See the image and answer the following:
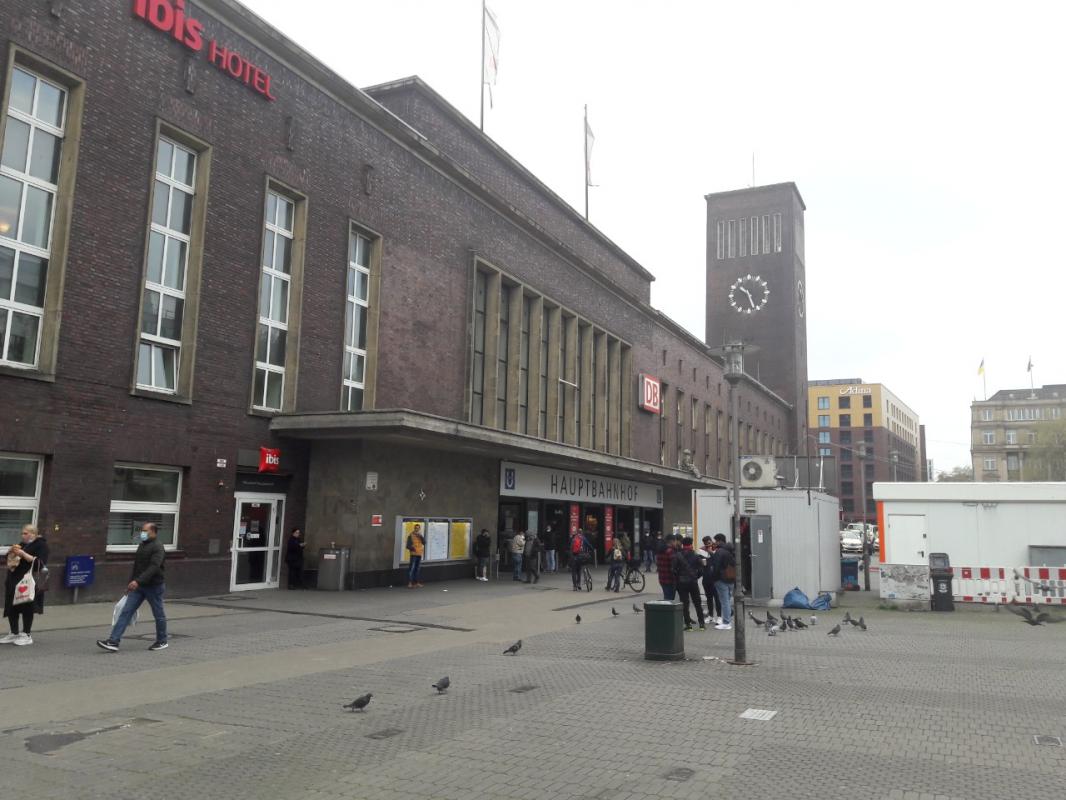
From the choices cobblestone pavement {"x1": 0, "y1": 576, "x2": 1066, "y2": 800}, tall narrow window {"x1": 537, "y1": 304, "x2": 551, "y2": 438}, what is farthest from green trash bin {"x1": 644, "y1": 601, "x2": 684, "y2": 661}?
tall narrow window {"x1": 537, "y1": 304, "x2": 551, "y2": 438}

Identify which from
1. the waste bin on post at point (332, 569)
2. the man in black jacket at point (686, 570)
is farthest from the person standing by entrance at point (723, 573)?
the waste bin on post at point (332, 569)

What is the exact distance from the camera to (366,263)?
81.1 feet

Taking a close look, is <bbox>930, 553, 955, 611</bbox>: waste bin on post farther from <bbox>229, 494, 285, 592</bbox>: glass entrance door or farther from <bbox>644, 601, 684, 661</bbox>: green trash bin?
<bbox>229, 494, 285, 592</bbox>: glass entrance door

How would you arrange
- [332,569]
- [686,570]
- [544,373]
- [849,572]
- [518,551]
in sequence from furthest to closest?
[544,373] < [849,572] < [518,551] < [332,569] < [686,570]

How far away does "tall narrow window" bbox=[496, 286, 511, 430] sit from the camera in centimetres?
3178

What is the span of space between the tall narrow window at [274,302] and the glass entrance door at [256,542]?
2.39 m

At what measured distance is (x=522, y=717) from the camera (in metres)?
8.34

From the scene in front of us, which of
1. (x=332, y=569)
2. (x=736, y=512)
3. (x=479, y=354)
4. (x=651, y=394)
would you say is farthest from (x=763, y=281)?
(x=736, y=512)

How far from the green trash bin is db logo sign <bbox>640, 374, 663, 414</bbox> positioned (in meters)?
33.5

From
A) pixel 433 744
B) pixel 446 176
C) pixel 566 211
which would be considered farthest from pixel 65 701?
pixel 566 211

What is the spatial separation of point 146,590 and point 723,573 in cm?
966

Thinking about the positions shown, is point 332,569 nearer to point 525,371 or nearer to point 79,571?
point 79,571

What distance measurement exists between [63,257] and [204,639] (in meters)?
8.30

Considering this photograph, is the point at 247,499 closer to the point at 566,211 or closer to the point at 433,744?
the point at 433,744
